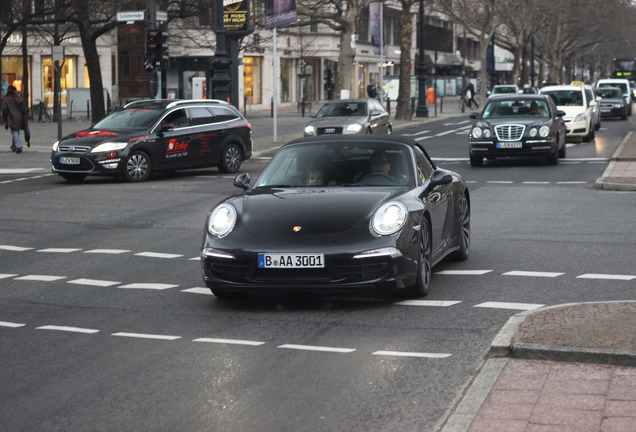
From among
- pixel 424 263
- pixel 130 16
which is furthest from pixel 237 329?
pixel 130 16

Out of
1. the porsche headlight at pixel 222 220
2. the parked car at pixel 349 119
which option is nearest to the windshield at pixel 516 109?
the parked car at pixel 349 119

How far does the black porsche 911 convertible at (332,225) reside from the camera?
8.32 m

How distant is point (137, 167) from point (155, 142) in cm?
67

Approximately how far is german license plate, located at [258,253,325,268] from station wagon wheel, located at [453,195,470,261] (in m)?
2.77

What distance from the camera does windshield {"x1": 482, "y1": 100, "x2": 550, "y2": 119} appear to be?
25.5 metres

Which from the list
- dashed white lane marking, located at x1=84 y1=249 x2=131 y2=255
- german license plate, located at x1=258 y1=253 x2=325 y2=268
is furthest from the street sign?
german license plate, located at x1=258 y1=253 x2=325 y2=268

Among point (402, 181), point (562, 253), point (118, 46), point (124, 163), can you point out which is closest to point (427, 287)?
point (402, 181)

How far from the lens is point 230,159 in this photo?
24.4 meters

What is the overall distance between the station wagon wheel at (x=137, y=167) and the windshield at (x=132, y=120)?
659 millimetres

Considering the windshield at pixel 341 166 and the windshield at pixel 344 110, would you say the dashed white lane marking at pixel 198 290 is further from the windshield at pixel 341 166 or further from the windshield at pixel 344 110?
the windshield at pixel 344 110

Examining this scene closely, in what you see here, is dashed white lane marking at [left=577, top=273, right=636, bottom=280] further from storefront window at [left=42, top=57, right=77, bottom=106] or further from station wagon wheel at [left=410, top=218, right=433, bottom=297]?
storefront window at [left=42, top=57, right=77, bottom=106]

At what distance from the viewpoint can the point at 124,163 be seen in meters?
21.8

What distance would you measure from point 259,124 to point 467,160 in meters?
23.2

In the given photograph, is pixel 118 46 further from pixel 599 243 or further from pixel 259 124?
pixel 599 243
